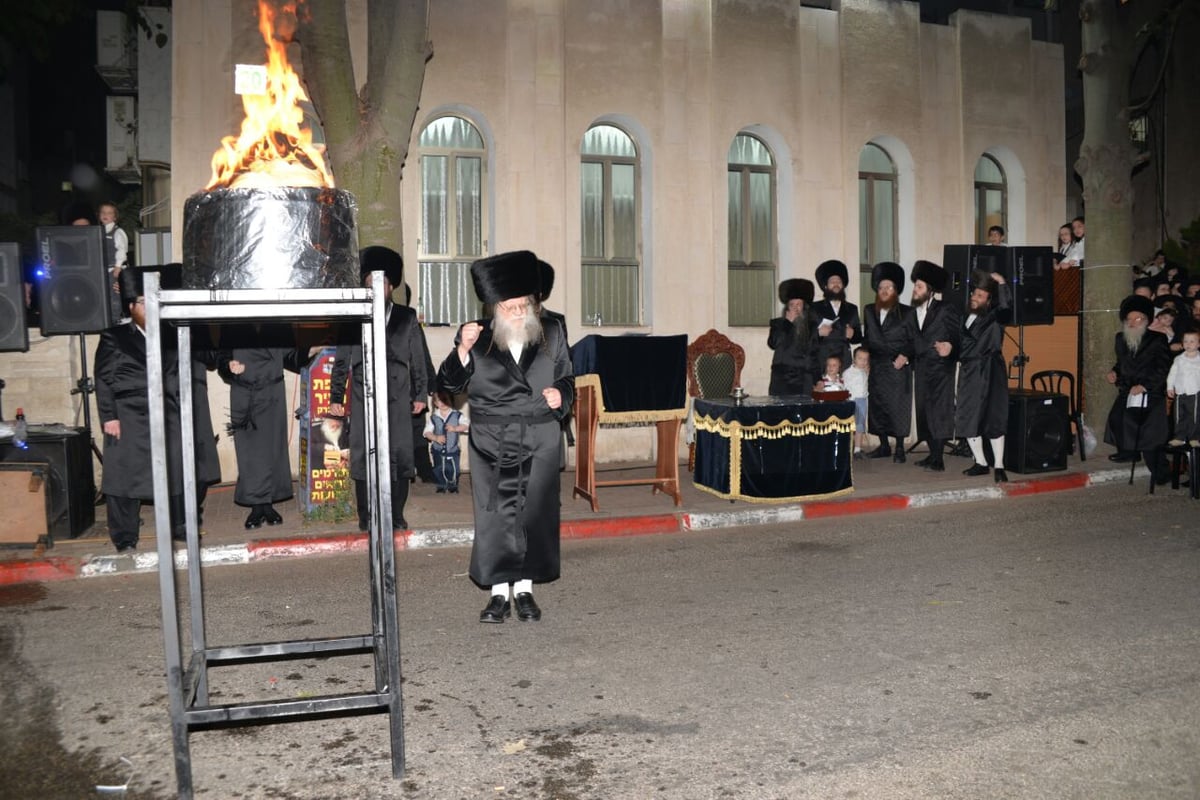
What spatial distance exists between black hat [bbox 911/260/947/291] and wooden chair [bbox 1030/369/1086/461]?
1.81 meters

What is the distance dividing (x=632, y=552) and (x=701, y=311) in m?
6.14

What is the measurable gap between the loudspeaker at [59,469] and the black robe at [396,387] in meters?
2.32

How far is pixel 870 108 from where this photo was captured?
15633mm

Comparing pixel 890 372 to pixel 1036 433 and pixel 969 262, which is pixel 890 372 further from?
pixel 1036 433

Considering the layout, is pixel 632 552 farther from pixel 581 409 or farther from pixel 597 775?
pixel 597 775

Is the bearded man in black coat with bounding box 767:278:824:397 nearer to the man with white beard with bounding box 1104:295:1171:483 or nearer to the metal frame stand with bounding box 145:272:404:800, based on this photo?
the man with white beard with bounding box 1104:295:1171:483

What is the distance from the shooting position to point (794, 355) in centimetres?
1334

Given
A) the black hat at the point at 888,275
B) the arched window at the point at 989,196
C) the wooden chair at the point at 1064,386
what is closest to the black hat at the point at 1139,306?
the wooden chair at the point at 1064,386

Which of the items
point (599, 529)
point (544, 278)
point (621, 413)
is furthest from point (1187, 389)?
point (544, 278)

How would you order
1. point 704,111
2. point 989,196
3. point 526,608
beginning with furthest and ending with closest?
1. point 989,196
2. point 704,111
3. point 526,608

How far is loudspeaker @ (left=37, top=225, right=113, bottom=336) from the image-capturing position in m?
10.6

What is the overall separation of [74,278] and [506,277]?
6186 mm

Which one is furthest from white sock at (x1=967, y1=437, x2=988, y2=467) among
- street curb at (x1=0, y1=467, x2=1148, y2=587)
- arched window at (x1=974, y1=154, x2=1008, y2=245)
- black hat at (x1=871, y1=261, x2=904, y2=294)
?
arched window at (x1=974, y1=154, x2=1008, y2=245)

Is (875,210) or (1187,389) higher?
(875,210)
